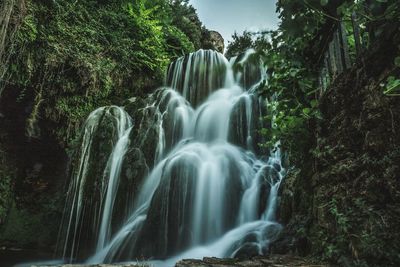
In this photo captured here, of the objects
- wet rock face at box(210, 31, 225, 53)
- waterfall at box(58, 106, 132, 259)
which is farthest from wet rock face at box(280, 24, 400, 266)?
wet rock face at box(210, 31, 225, 53)

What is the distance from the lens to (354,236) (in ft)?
7.38

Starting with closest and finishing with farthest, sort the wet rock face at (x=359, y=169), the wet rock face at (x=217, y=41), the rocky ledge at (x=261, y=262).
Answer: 1. the wet rock face at (x=359, y=169)
2. the rocky ledge at (x=261, y=262)
3. the wet rock face at (x=217, y=41)

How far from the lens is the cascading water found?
217 inches

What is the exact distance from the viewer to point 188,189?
20.5 feet

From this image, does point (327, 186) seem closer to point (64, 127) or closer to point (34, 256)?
point (34, 256)

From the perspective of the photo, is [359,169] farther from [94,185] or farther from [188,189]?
[94,185]

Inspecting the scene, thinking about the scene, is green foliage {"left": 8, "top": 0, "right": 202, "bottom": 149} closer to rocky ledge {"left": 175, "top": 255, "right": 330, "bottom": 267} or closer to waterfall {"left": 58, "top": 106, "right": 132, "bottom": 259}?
waterfall {"left": 58, "top": 106, "right": 132, "bottom": 259}

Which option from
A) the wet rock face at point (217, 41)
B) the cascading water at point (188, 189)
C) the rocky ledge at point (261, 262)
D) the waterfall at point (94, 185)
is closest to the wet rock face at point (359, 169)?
the rocky ledge at point (261, 262)

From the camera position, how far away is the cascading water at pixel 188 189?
5520mm

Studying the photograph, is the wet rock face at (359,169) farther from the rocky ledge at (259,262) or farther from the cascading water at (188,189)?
the cascading water at (188,189)

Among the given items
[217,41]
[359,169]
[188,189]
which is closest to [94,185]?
[188,189]

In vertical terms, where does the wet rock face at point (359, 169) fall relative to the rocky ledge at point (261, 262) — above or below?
above

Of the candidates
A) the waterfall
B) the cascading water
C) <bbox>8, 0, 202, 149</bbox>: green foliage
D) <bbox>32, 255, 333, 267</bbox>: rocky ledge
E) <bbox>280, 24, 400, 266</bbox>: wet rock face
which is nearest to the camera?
<bbox>280, 24, 400, 266</bbox>: wet rock face

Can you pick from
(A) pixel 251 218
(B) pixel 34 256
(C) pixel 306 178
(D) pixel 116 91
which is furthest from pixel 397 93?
(D) pixel 116 91
